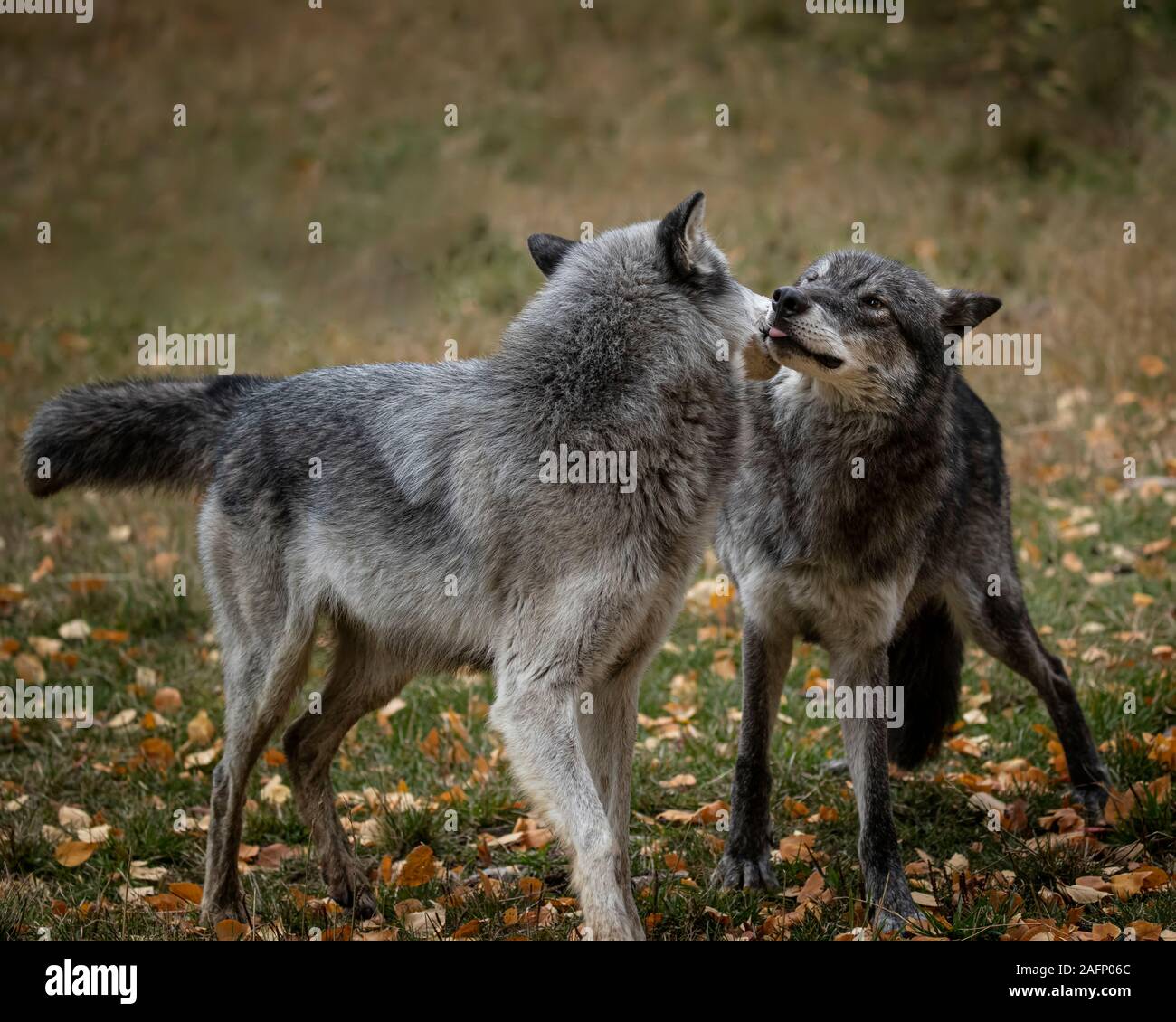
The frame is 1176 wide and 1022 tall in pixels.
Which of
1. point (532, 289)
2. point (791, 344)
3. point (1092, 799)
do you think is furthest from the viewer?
point (532, 289)

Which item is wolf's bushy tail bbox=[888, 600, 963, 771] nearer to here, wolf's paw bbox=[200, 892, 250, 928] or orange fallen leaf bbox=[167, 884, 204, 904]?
wolf's paw bbox=[200, 892, 250, 928]

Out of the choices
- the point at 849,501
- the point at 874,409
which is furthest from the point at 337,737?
the point at 874,409

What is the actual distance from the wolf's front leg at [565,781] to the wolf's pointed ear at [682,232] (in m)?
1.44

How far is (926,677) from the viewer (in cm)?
544

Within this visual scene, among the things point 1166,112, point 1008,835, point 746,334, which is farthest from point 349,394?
point 1166,112

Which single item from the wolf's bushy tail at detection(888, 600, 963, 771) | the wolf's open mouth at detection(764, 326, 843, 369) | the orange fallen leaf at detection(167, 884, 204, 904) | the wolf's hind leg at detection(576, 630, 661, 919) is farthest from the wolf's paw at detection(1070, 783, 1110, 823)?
the orange fallen leaf at detection(167, 884, 204, 904)

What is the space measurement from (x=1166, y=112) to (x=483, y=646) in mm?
13847

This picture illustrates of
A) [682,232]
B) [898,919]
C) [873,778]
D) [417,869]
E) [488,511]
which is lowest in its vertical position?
[898,919]

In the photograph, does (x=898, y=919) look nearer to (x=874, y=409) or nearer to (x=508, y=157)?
(x=874, y=409)

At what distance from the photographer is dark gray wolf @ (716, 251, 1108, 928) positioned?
4.48 meters

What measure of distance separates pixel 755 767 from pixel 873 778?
1.62 feet

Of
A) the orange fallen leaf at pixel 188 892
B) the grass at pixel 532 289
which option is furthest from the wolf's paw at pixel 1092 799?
the orange fallen leaf at pixel 188 892

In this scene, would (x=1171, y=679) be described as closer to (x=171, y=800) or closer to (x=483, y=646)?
(x=483, y=646)

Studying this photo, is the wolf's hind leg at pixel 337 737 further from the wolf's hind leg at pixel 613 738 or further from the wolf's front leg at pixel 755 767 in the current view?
the wolf's front leg at pixel 755 767
